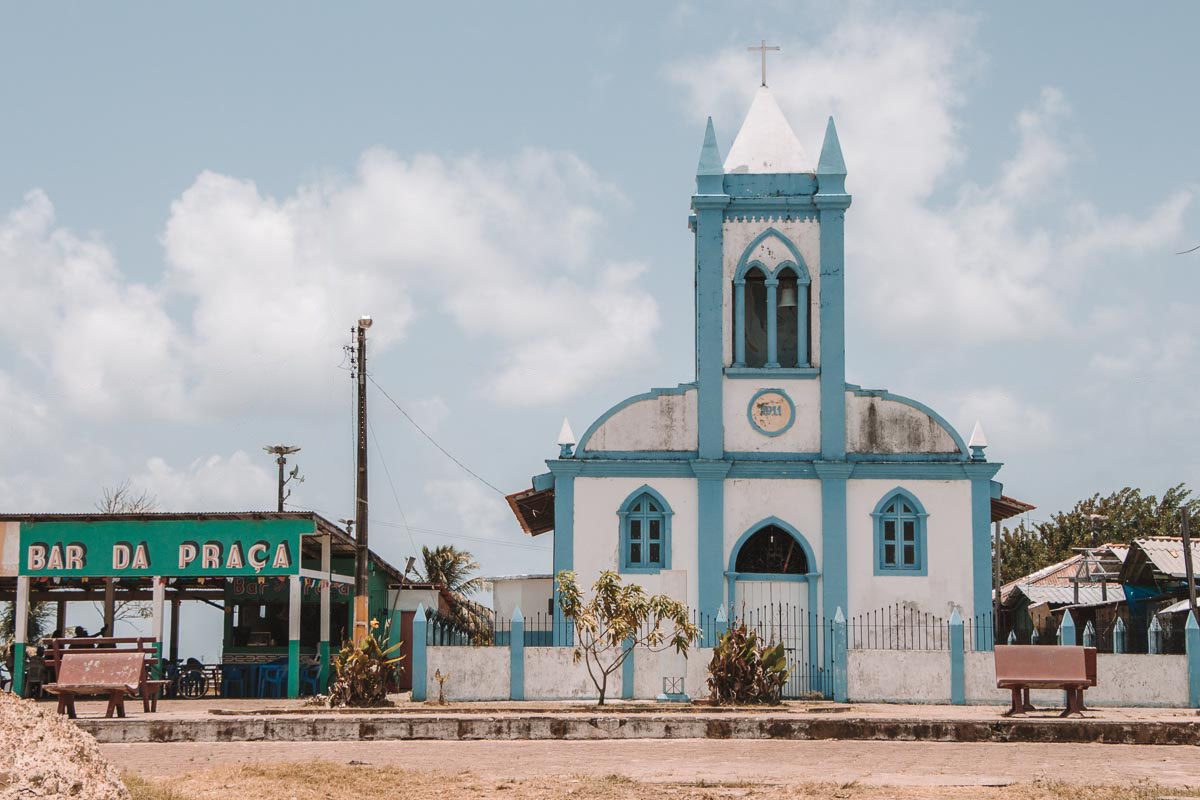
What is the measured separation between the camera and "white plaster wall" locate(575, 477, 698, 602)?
85.1ft

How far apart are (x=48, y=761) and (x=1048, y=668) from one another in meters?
13.5

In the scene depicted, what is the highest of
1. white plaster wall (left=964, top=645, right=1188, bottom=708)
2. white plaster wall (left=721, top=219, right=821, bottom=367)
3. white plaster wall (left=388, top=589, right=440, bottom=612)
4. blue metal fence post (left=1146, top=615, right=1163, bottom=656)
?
white plaster wall (left=721, top=219, right=821, bottom=367)

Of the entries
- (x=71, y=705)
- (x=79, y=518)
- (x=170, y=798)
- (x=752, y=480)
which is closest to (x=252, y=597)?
(x=79, y=518)

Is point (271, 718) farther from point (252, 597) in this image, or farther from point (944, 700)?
point (252, 597)

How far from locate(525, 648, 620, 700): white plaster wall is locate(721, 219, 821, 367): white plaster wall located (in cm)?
633

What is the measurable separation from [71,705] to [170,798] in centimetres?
942

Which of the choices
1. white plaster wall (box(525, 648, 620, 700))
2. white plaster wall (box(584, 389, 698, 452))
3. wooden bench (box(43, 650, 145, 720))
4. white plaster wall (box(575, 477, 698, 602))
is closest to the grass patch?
wooden bench (box(43, 650, 145, 720))

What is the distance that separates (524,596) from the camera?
1299 inches

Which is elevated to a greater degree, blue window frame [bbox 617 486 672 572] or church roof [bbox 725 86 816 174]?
church roof [bbox 725 86 816 174]

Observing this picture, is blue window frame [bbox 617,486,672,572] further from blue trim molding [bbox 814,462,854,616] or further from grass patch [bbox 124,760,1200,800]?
grass patch [bbox 124,760,1200,800]

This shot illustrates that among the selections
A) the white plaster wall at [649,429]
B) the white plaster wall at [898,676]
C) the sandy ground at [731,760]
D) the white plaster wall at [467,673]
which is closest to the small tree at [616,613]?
the white plaster wall at [467,673]

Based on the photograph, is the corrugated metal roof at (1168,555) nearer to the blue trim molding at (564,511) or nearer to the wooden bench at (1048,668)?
the blue trim molding at (564,511)

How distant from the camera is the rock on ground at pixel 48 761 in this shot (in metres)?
7.92

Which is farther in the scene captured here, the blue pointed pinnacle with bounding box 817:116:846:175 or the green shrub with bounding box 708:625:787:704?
the blue pointed pinnacle with bounding box 817:116:846:175
